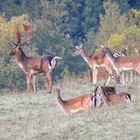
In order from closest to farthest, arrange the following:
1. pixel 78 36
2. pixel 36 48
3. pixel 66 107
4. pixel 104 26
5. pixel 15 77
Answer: pixel 66 107 → pixel 15 77 → pixel 36 48 → pixel 104 26 → pixel 78 36

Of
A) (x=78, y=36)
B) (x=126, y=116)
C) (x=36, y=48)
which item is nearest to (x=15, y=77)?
(x=36, y=48)

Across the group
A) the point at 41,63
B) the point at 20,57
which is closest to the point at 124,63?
the point at 41,63

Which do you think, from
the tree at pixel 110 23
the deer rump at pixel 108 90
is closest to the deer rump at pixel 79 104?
the deer rump at pixel 108 90

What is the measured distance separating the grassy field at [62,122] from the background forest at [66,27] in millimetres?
22027

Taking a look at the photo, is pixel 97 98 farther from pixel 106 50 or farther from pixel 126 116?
pixel 106 50

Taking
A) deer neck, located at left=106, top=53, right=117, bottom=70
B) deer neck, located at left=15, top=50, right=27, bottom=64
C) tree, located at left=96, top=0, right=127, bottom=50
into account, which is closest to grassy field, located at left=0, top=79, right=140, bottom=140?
deer neck, located at left=15, top=50, right=27, bottom=64

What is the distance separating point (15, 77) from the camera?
4422cm

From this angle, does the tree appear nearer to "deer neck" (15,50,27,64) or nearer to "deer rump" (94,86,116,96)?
"deer neck" (15,50,27,64)

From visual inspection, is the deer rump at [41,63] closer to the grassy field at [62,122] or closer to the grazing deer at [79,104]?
the grassy field at [62,122]

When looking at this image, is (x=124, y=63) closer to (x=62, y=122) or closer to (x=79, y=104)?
(x=79, y=104)

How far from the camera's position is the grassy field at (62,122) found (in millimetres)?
16328

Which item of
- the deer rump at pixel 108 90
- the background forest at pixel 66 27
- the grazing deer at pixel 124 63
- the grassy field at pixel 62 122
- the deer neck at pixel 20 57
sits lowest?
the grassy field at pixel 62 122

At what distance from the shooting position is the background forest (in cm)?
4772

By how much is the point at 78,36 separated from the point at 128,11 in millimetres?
3736
